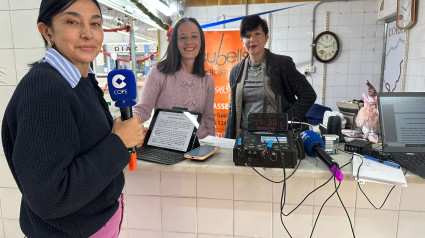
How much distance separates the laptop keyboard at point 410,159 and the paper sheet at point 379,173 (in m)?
0.06

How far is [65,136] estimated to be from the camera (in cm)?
67

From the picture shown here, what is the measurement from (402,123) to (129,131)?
3.71 ft

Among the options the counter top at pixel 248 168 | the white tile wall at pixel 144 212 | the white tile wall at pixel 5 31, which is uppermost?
the white tile wall at pixel 5 31

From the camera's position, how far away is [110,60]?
16.4 ft

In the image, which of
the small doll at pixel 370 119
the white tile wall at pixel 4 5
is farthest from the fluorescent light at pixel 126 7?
the small doll at pixel 370 119

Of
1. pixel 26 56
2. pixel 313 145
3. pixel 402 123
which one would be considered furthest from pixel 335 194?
pixel 26 56

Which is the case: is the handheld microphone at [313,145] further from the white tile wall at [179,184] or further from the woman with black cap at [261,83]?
the woman with black cap at [261,83]

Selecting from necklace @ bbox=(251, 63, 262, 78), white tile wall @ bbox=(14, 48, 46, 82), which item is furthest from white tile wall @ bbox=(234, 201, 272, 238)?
white tile wall @ bbox=(14, 48, 46, 82)

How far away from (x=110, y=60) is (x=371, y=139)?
4553mm

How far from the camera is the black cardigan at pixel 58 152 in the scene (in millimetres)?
645

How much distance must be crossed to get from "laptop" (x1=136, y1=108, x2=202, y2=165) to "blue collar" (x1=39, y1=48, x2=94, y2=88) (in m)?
0.50

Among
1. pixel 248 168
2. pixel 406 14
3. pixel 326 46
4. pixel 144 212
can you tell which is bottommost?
pixel 144 212

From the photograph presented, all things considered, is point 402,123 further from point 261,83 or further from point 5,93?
point 5,93

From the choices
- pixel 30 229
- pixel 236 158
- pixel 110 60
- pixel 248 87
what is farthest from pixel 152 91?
pixel 110 60
